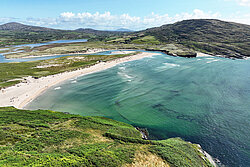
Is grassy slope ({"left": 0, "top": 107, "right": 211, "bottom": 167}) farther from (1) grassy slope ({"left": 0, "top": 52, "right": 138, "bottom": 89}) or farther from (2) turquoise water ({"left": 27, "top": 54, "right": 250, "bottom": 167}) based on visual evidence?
(1) grassy slope ({"left": 0, "top": 52, "right": 138, "bottom": 89})

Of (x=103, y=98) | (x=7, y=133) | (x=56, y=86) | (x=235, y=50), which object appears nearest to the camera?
(x=7, y=133)

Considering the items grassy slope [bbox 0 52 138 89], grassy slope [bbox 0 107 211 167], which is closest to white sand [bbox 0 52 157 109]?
grassy slope [bbox 0 52 138 89]

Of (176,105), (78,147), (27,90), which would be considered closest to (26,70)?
(27,90)

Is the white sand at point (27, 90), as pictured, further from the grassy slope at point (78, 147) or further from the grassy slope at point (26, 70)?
the grassy slope at point (78, 147)

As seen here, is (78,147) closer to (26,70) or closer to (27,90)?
(27,90)

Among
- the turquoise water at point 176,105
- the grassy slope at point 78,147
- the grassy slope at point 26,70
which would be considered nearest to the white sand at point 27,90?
the turquoise water at point 176,105

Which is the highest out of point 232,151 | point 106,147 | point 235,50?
point 235,50

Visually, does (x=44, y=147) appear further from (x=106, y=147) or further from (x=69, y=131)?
(x=106, y=147)

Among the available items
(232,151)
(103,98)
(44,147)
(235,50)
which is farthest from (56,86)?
(235,50)
